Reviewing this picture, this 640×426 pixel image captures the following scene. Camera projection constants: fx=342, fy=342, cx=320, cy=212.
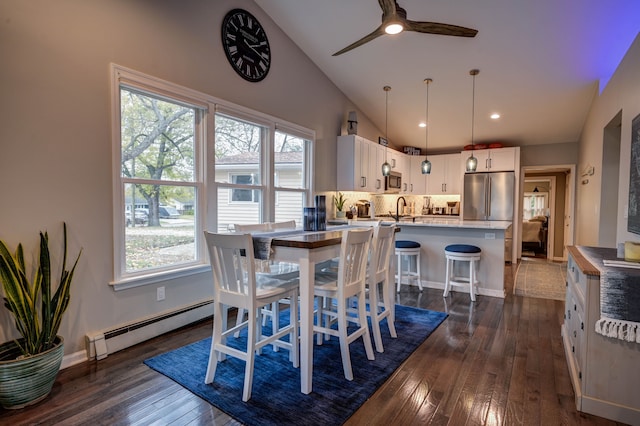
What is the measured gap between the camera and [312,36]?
456 centimetres

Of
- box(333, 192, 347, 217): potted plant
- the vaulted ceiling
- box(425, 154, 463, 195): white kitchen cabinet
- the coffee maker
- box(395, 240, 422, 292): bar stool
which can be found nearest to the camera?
the vaulted ceiling

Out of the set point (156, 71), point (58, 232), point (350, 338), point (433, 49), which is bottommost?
point (350, 338)

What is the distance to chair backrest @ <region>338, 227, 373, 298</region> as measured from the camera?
7.80ft

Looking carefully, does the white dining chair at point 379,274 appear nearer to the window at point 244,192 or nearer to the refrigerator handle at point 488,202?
the window at point 244,192

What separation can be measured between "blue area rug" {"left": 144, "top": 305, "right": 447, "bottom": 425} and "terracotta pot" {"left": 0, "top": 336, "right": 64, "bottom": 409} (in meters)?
0.62

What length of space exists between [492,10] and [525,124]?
10.6 feet

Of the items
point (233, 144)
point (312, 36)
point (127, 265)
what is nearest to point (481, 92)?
point (312, 36)

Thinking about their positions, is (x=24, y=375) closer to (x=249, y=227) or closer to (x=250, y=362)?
(x=250, y=362)

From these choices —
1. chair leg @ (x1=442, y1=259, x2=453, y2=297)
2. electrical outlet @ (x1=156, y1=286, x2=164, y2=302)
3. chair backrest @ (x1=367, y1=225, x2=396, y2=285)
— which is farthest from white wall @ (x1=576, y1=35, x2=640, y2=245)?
electrical outlet @ (x1=156, y1=286, x2=164, y2=302)

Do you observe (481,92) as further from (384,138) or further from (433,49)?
(384,138)

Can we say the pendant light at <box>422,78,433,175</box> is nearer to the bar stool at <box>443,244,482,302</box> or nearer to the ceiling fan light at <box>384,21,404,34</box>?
the bar stool at <box>443,244,482,302</box>

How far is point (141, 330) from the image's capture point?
2.97 meters

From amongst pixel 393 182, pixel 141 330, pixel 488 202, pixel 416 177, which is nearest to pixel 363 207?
pixel 393 182

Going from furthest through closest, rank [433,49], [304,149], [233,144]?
[304,149] < [433,49] < [233,144]
